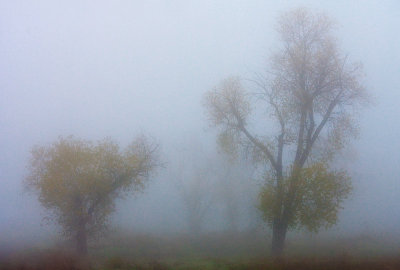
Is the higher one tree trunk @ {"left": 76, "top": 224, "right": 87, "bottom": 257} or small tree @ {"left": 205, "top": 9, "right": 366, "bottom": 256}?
small tree @ {"left": 205, "top": 9, "right": 366, "bottom": 256}

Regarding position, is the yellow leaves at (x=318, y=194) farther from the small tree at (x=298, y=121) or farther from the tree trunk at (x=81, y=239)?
the tree trunk at (x=81, y=239)

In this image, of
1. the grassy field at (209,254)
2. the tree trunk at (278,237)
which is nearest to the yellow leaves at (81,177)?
the grassy field at (209,254)

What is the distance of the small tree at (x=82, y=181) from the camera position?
19.1 metres

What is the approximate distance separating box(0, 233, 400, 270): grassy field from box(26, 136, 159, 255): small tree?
176cm

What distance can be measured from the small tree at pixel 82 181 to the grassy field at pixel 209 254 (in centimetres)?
176

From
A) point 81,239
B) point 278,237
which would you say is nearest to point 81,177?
point 81,239

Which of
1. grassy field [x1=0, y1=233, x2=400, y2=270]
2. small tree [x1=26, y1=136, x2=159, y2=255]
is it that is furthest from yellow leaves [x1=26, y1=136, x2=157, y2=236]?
grassy field [x1=0, y1=233, x2=400, y2=270]

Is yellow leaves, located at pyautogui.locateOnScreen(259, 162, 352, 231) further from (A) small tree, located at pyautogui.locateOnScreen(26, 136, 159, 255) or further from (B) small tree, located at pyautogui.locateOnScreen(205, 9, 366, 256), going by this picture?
(A) small tree, located at pyautogui.locateOnScreen(26, 136, 159, 255)

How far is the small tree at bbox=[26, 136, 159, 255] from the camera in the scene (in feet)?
62.7

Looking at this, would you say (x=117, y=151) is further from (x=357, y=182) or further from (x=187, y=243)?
(x=357, y=182)

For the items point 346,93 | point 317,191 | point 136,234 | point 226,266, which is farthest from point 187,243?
point 346,93

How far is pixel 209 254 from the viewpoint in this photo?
66.3ft

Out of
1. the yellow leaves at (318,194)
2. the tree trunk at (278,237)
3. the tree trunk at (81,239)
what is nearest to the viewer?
the yellow leaves at (318,194)

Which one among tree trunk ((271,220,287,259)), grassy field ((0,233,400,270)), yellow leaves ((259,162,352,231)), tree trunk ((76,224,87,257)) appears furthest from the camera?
tree trunk ((76,224,87,257))
